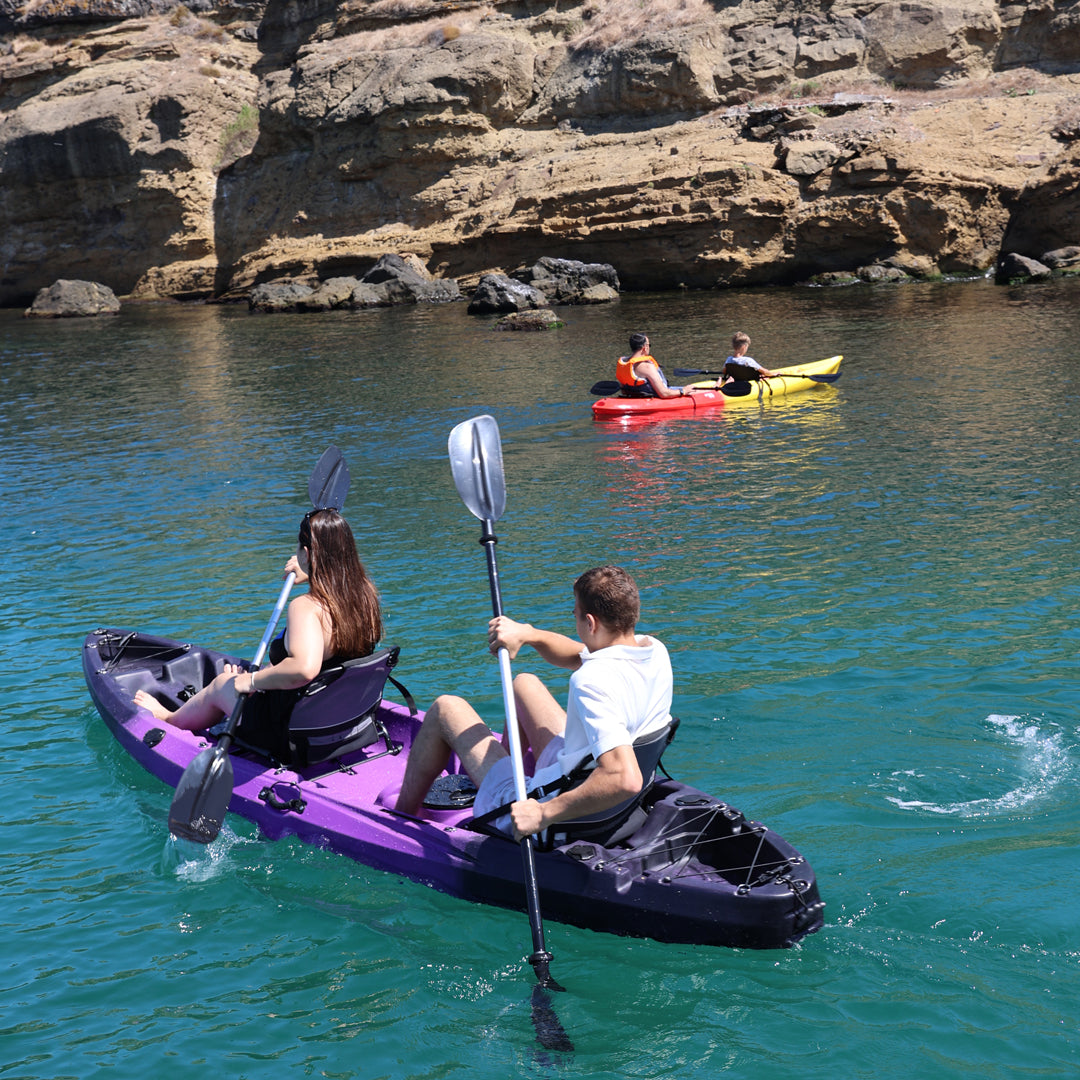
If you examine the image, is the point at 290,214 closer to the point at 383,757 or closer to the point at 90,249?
the point at 90,249

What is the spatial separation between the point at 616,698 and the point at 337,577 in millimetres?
1844

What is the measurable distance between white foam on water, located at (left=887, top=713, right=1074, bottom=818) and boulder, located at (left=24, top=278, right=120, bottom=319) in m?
36.6

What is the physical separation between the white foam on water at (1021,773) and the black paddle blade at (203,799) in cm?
315

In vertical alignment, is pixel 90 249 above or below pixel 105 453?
above

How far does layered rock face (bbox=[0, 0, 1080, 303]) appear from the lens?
3038cm

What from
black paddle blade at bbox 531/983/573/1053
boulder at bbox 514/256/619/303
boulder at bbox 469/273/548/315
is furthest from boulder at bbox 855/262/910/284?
black paddle blade at bbox 531/983/573/1053

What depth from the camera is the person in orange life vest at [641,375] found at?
51.2ft

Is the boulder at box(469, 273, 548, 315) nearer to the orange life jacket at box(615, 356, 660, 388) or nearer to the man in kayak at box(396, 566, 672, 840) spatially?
the orange life jacket at box(615, 356, 660, 388)

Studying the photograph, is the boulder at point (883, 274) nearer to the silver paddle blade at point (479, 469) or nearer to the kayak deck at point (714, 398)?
the kayak deck at point (714, 398)

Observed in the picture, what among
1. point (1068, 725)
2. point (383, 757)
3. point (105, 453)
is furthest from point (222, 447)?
point (1068, 725)

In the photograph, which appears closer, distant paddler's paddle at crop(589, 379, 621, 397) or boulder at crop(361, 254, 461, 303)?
distant paddler's paddle at crop(589, 379, 621, 397)

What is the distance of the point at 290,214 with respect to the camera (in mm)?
38594

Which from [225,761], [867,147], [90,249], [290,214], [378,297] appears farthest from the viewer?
[90,249]

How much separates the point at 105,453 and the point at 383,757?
10957 millimetres
